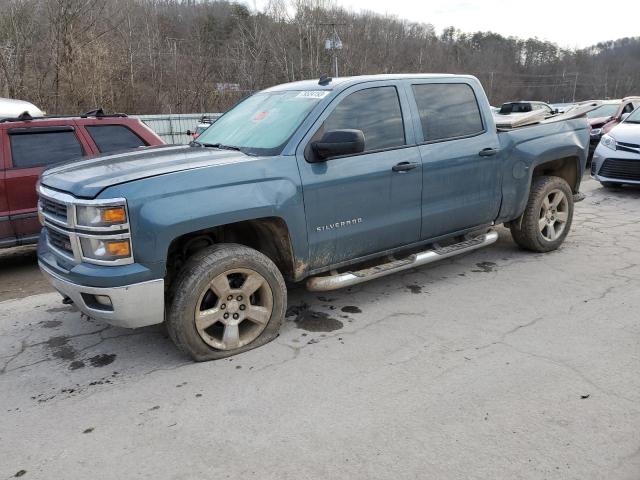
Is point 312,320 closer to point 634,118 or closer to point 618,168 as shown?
point 618,168

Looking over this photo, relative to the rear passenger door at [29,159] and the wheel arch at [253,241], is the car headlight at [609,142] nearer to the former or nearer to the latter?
the wheel arch at [253,241]

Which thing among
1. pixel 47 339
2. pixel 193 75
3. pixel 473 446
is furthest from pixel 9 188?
pixel 193 75

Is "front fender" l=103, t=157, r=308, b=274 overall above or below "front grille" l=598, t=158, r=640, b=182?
above

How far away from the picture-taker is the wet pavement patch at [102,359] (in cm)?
368

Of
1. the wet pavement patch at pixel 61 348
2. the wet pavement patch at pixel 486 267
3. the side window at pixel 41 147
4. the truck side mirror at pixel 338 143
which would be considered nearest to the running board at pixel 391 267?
the wet pavement patch at pixel 486 267

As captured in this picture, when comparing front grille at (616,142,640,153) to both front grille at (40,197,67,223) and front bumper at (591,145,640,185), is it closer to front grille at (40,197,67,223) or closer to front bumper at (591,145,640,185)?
front bumper at (591,145,640,185)

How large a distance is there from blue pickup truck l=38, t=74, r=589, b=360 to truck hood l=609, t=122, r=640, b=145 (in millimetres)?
5034

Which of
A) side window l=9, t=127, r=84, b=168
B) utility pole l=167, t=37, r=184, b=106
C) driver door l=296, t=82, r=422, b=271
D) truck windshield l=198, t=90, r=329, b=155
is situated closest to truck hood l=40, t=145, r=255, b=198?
truck windshield l=198, t=90, r=329, b=155

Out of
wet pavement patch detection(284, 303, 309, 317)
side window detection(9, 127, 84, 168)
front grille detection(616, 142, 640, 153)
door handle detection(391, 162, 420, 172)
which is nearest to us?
door handle detection(391, 162, 420, 172)

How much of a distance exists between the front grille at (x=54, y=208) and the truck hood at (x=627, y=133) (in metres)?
9.36

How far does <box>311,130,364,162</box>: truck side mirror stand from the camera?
371 cm

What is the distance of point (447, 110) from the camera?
4.80 m

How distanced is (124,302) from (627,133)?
9.42 m

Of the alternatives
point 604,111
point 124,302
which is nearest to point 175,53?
point 604,111
